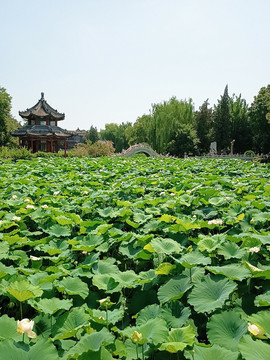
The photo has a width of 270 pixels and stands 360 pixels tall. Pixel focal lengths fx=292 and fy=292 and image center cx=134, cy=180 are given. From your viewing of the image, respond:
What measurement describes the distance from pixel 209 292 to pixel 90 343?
22.9 inches

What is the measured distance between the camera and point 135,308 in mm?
1490

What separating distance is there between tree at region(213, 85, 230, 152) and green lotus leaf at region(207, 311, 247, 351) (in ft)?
107

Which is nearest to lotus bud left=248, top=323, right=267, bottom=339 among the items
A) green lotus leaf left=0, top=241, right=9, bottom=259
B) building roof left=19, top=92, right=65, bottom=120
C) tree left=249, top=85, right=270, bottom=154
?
green lotus leaf left=0, top=241, right=9, bottom=259

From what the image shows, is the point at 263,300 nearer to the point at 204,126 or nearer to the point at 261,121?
the point at 261,121

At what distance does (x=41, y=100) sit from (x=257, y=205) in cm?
2986

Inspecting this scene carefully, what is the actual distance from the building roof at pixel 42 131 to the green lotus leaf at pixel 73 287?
2558 centimetres

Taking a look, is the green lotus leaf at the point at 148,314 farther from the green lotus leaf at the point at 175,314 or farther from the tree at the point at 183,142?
the tree at the point at 183,142

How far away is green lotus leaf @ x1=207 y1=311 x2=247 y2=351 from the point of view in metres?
1.10

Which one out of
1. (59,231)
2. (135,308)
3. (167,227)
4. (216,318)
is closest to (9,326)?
(135,308)

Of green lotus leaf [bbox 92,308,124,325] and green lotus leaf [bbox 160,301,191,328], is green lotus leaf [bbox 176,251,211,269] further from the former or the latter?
green lotus leaf [bbox 92,308,124,325]

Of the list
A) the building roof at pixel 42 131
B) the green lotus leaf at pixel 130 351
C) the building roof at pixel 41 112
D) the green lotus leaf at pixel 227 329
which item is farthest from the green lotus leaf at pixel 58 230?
the building roof at pixel 41 112

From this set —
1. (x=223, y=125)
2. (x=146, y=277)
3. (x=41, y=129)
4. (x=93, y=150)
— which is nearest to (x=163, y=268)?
(x=146, y=277)

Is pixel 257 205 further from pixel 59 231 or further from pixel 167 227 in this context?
pixel 59 231

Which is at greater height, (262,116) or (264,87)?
(264,87)
